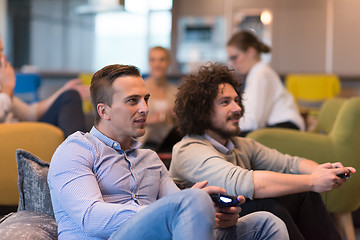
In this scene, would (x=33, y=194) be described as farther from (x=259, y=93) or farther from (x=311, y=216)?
(x=259, y=93)

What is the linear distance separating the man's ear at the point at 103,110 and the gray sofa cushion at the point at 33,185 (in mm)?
394

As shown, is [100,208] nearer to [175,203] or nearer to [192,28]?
[175,203]

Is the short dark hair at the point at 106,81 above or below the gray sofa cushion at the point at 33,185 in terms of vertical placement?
above

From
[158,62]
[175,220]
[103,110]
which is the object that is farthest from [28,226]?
[158,62]

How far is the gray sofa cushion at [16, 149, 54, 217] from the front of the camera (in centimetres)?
180

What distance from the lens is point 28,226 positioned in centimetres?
161

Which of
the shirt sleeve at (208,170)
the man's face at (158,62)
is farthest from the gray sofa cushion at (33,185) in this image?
the man's face at (158,62)

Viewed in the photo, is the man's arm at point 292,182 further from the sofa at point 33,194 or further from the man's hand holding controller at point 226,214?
the sofa at point 33,194

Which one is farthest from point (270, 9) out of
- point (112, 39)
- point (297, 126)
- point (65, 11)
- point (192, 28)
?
point (297, 126)

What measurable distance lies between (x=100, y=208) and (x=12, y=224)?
1.48ft

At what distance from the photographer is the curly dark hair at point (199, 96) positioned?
2.00 meters

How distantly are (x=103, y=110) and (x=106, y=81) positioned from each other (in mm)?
88

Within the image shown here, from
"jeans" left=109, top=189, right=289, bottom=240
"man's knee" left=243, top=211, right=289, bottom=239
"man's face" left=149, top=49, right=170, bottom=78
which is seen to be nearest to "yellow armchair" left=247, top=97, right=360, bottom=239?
"man's knee" left=243, top=211, right=289, bottom=239

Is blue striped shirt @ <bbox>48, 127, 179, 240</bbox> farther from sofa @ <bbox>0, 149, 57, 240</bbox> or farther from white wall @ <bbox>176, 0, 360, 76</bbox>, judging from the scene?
white wall @ <bbox>176, 0, 360, 76</bbox>
